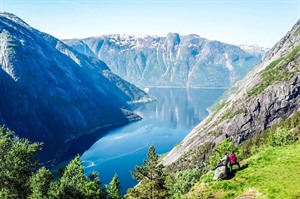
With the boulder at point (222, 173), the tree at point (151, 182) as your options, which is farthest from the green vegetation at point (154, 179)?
the boulder at point (222, 173)

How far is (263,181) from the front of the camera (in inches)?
1513

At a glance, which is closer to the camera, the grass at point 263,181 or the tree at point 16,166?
the grass at point 263,181

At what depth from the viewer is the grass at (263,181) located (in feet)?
118

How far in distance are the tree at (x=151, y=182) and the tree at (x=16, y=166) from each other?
1815 centimetres

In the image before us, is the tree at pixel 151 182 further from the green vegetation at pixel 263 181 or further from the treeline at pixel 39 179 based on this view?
the green vegetation at pixel 263 181

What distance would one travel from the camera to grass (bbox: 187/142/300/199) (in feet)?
118

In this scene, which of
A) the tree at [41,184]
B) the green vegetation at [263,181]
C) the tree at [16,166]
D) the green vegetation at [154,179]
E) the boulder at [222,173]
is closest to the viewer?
the green vegetation at [263,181]

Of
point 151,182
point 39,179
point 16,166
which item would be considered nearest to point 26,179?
point 16,166

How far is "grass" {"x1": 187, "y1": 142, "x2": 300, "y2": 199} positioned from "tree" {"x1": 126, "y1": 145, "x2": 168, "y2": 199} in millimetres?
13001

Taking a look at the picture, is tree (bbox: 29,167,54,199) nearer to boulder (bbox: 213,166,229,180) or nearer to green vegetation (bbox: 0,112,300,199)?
green vegetation (bbox: 0,112,300,199)

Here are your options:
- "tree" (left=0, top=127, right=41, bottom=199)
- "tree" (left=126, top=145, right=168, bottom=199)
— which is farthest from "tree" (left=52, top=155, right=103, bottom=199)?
"tree" (left=126, top=145, right=168, bottom=199)

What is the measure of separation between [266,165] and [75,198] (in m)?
32.0

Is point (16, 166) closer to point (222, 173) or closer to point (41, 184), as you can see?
point (41, 184)

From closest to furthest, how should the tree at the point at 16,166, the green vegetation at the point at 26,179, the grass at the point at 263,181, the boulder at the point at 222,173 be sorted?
the grass at the point at 263,181 → the boulder at the point at 222,173 → the green vegetation at the point at 26,179 → the tree at the point at 16,166
